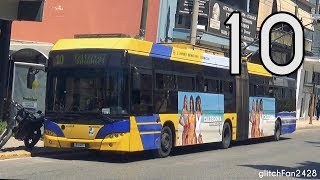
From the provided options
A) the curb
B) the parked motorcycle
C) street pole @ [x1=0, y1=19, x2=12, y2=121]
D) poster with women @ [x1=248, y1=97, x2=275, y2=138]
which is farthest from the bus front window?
poster with women @ [x1=248, y1=97, x2=275, y2=138]

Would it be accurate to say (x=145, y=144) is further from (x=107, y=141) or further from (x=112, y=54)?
(x=112, y=54)

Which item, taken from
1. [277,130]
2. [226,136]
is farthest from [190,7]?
[226,136]

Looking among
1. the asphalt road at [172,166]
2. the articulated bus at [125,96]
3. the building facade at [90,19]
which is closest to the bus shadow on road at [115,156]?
the asphalt road at [172,166]

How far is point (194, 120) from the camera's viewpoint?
17.2 m

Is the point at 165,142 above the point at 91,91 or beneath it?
beneath

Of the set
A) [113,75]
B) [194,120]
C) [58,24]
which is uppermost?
[58,24]

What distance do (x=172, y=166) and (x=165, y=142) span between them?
6.66 ft

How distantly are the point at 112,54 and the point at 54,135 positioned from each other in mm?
2550

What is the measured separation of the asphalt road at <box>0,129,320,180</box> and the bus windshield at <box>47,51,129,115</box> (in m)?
1.35

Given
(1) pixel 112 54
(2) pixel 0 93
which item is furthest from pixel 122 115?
(2) pixel 0 93

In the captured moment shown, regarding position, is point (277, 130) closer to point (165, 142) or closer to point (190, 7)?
point (190, 7)

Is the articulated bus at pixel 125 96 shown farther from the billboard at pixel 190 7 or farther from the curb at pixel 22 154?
the billboard at pixel 190 7

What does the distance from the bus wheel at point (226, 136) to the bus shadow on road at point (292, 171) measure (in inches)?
181

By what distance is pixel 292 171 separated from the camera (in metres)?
13.5
